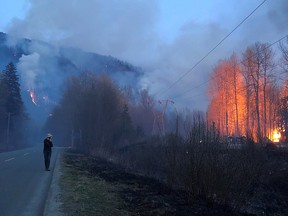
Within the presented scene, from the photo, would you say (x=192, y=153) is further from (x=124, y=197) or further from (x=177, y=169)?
(x=124, y=197)

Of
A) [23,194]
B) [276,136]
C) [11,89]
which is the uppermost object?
[11,89]

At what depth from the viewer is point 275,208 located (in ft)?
57.0

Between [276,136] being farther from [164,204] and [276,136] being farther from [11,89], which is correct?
[164,204]

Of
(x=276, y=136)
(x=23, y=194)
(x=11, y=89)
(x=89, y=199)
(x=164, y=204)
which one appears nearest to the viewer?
(x=164, y=204)

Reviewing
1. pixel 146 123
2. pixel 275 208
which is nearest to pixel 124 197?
pixel 275 208

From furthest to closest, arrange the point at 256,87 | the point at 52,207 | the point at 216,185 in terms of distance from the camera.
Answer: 1. the point at 256,87
2. the point at 216,185
3. the point at 52,207

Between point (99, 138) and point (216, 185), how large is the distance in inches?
1871

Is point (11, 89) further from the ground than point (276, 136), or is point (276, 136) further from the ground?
point (11, 89)

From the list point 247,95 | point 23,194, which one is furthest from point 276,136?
point 23,194

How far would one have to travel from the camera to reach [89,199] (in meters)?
10.9

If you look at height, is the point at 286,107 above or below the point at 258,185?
above

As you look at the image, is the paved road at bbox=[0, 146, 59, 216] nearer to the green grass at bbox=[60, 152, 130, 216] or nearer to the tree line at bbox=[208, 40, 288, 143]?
the green grass at bbox=[60, 152, 130, 216]

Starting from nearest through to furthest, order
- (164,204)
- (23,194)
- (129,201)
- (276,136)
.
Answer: (164,204)
(129,201)
(23,194)
(276,136)

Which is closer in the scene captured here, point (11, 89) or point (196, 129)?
point (196, 129)
